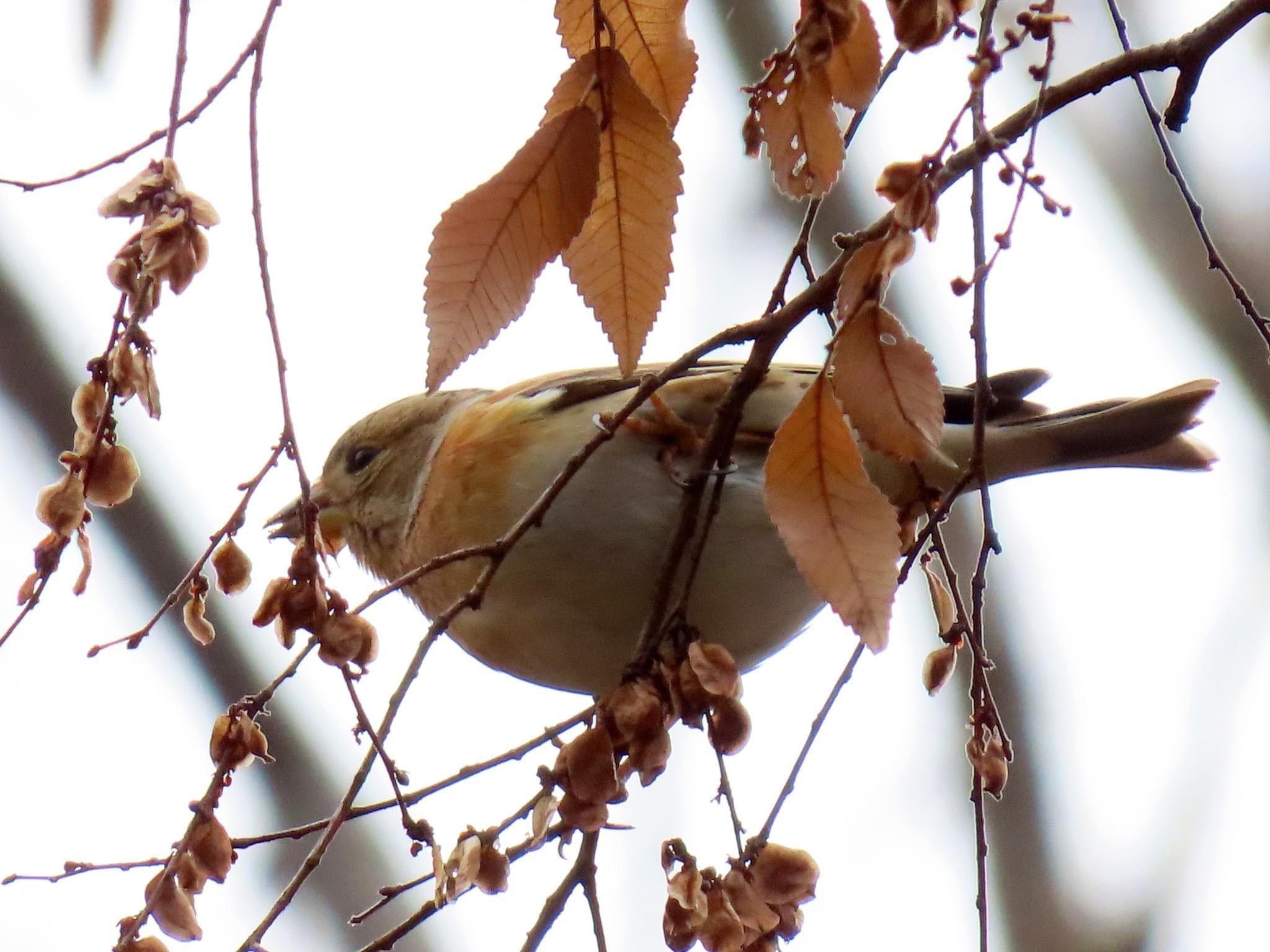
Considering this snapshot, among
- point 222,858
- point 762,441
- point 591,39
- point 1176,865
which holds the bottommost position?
point 222,858

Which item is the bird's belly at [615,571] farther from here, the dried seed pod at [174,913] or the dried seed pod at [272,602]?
the dried seed pod at [174,913]

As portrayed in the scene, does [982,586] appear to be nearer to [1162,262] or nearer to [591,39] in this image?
[591,39]

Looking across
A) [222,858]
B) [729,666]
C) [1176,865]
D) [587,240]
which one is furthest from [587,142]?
[1176,865]

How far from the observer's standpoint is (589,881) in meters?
1.32

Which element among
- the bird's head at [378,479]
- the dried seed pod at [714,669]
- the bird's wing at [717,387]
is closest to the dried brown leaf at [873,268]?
the dried seed pod at [714,669]

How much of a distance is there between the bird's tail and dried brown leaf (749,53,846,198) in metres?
1.01

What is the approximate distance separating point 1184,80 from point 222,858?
1058 millimetres

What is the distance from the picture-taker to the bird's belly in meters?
1.81

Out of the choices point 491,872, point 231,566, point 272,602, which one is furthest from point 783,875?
point 231,566

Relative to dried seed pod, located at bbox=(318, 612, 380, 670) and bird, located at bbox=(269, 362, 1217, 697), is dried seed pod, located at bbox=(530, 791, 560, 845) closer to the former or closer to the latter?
dried seed pod, located at bbox=(318, 612, 380, 670)

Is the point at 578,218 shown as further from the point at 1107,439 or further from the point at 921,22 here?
the point at 1107,439

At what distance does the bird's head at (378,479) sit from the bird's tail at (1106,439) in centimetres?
90

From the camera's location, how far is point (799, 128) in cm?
110

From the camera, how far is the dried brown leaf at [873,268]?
93 centimetres
